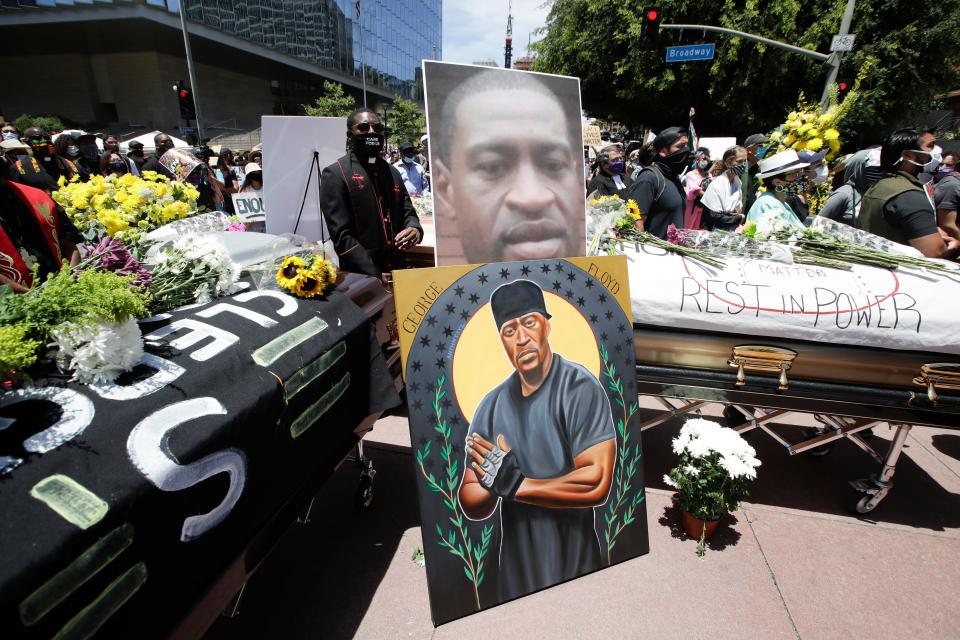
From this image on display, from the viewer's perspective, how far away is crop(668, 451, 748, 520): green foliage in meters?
2.52

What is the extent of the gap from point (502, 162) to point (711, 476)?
1924mm

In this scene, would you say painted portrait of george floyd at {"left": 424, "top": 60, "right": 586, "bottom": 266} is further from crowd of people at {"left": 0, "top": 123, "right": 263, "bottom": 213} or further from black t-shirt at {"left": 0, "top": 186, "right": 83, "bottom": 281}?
crowd of people at {"left": 0, "top": 123, "right": 263, "bottom": 213}

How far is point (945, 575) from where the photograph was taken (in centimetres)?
241

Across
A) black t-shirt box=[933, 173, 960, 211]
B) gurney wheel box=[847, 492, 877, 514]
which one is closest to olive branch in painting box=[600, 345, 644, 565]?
gurney wheel box=[847, 492, 877, 514]

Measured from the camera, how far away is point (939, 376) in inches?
97.7

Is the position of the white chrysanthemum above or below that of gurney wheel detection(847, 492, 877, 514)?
above

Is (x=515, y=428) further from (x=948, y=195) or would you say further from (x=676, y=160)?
(x=948, y=195)

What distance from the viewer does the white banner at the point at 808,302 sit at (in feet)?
8.10

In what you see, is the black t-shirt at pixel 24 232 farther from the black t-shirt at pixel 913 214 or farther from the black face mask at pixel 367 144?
the black t-shirt at pixel 913 214

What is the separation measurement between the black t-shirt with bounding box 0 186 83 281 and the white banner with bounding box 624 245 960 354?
2865 millimetres

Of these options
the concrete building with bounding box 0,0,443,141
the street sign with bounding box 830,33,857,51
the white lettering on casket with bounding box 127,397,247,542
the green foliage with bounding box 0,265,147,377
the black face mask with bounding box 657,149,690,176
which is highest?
the concrete building with bounding box 0,0,443,141

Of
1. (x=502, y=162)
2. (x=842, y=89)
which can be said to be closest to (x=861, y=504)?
(x=502, y=162)

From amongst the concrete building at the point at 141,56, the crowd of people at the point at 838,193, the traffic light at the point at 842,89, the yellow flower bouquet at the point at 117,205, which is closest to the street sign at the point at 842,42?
the traffic light at the point at 842,89

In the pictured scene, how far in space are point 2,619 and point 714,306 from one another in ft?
9.23
